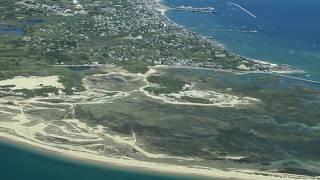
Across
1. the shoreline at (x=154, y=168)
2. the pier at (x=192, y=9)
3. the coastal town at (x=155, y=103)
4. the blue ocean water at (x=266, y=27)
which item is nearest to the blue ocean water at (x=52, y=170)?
the shoreline at (x=154, y=168)

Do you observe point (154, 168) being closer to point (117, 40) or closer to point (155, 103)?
point (155, 103)

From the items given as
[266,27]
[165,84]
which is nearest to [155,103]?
[165,84]

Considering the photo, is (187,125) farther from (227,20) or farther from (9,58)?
(227,20)

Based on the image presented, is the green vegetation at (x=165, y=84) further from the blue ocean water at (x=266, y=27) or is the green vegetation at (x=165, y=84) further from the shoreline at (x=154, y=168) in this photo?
the blue ocean water at (x=266, y=27)

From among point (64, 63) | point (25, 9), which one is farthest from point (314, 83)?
point (25, 9)

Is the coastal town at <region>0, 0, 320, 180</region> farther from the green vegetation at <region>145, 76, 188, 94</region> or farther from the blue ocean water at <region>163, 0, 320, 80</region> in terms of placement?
the blue ocean water at <region>163, 0, 320, 80</region>

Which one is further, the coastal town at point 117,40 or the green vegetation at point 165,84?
the coastal town at point 117,40
